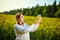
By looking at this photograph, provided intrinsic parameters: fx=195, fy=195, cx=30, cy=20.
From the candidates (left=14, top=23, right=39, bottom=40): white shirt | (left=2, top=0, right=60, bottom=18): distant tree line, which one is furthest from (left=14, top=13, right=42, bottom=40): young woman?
(left=2, top=0, right=60, bottom=18): distant tree line

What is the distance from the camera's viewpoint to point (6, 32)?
2.77m

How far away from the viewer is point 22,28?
2605 mm

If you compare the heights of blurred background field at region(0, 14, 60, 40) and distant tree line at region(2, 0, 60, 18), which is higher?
distant tree line at region(2, 0, 60, 18)

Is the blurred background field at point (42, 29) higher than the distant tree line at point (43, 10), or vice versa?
the distant tree line at point (43, 10)

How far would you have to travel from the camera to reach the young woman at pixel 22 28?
8.53ft

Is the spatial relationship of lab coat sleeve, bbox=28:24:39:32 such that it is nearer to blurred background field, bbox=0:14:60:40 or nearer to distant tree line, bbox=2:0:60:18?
blurred background field, bbox=0:14:60:40

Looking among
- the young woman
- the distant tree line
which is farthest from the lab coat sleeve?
the distant tree line

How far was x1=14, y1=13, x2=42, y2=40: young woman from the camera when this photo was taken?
2600 mm

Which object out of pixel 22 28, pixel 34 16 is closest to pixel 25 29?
pixel 22 28

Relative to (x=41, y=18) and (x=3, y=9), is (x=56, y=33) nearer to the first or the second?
(x=41, y=18)

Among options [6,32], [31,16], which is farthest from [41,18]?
[6,32]

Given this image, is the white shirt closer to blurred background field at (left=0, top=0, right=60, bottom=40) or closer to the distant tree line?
blurred background field at (left=0, top=0, right=60, bottom=40)

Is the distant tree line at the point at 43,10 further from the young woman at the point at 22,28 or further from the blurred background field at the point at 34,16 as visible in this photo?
the young woman at the point at 22,28

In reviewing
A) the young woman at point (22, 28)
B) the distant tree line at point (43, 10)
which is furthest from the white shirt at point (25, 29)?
the distant tree line at point (43, 10)
